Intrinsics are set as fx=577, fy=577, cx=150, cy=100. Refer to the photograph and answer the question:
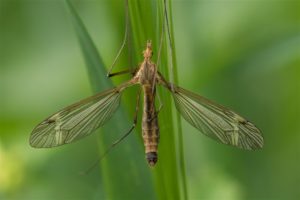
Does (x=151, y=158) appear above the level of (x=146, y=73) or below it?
below

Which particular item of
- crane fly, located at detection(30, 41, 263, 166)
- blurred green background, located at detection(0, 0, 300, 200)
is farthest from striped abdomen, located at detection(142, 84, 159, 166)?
blurred green background, located at detection(0, 0, 300, 200)

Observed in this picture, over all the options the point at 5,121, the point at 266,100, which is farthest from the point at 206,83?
the point at 5,121

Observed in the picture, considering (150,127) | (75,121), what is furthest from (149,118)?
(75,121)

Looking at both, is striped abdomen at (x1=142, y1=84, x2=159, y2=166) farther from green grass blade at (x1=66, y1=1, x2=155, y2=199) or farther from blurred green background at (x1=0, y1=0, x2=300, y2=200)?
blurred green background at (x1=0, y1=0, x2=300, y2=200)

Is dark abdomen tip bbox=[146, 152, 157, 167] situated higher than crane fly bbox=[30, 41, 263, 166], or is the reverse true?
crane fly bbox=[30, 41, 263, 166]

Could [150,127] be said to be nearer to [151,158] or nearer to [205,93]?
[151,158]

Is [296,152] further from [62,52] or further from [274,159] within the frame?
[62,52]
